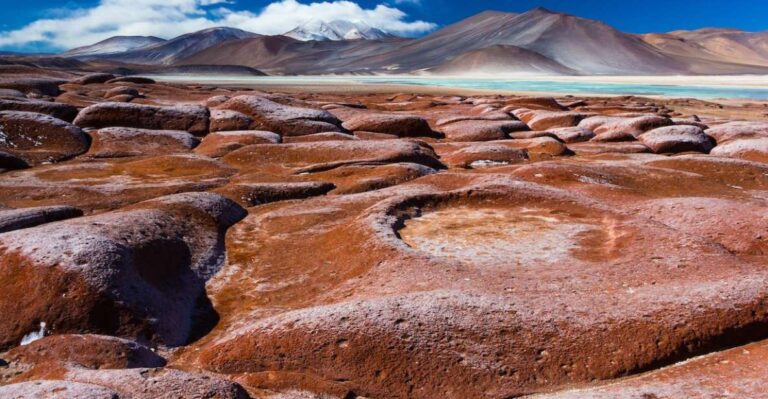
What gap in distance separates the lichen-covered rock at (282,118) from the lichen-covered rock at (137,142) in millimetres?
2111

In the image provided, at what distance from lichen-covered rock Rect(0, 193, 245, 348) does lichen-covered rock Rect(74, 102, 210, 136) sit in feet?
32.5

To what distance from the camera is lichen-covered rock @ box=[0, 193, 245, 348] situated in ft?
15.7

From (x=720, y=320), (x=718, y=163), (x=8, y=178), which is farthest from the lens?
(x=718, y=163)

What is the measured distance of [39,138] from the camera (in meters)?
13.2

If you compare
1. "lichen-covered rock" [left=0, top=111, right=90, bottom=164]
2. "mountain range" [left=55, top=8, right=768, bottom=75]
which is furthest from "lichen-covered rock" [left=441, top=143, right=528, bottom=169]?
"mountain range" [left=55, top=8, right=768, bottom=75]

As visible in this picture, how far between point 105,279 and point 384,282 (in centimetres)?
227

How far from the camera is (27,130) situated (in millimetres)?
13258

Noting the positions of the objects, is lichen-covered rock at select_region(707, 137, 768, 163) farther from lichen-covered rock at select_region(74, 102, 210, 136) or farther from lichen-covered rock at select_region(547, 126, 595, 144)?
lichen-covered rock at select_region(74, 102, 210, 136)

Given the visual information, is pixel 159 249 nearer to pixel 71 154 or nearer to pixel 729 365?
pixel 729 365

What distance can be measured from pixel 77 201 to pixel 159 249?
312 cm

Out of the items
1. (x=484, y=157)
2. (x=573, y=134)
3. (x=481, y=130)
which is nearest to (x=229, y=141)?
(x=484, y=157)

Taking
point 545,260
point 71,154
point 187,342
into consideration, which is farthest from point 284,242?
point 71,154

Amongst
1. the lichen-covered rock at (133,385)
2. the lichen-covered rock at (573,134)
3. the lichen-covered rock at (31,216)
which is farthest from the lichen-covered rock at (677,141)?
the lichen-covered rock at (133,385)

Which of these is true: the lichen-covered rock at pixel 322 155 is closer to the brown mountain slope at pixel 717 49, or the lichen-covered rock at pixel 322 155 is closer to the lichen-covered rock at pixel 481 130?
the lichen-covered rock at pixel 481 130
